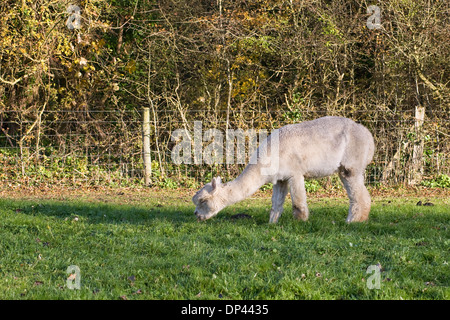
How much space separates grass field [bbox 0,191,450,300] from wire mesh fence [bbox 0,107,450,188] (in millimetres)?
4479

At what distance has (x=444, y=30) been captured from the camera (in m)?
14.7

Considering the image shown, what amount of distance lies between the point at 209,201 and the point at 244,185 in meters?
0.63

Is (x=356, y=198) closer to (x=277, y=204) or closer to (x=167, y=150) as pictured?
(x=277, y=204)

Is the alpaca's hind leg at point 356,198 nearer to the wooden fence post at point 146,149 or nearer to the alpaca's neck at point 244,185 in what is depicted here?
the alpaca's neck at point 244,185

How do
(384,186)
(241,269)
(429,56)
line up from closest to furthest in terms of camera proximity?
(241,269)
(384,186)
(429,56)

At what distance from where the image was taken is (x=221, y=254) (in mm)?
6672

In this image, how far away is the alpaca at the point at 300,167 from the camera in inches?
335

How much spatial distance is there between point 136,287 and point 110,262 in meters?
1.00

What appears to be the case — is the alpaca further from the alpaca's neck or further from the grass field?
the grass field

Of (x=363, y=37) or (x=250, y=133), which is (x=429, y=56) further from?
(x=250, y=133)

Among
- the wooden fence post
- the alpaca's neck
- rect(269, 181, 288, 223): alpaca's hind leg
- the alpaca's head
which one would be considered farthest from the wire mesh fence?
the alpaca's head
